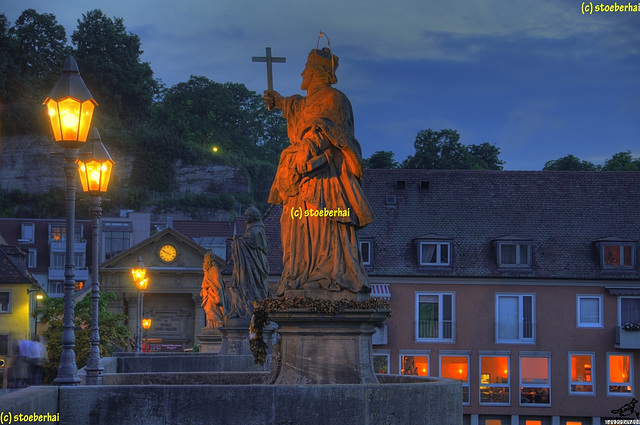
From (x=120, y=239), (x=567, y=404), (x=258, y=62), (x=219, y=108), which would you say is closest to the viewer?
(x=258, y=62)

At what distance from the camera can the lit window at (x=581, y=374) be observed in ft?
168

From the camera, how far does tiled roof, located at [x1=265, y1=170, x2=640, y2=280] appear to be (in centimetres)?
5403

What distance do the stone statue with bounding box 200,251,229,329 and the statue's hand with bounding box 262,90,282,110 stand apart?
14.4 m

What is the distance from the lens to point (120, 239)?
97625 mm

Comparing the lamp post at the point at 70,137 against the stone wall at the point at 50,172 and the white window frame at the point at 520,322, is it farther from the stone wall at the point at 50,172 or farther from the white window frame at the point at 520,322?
the stone wall at the point at 50,172

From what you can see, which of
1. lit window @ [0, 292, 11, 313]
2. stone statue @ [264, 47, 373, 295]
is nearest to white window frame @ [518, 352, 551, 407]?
lit window @ [0, 292, 11, 313]

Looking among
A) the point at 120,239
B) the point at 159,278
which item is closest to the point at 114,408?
the point at 159,278

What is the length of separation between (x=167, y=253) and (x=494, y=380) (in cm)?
3559

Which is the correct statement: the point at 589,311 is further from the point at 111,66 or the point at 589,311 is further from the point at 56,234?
the point at 111,66

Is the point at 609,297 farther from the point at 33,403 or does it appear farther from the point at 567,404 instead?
the point at 33,403

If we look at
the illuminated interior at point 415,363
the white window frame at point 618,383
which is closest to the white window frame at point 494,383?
the illuminated interior at point 415,363

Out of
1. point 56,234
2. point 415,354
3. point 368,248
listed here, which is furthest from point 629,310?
point 56,234

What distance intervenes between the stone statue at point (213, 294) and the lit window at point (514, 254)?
2825 cm

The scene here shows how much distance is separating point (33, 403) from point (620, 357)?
46.5 meters
